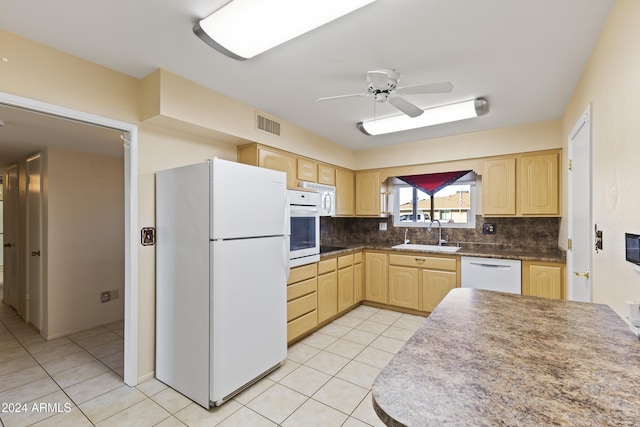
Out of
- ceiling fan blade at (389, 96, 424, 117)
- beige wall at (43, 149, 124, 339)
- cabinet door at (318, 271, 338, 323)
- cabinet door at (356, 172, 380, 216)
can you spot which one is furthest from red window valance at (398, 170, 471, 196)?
beige wall at (43, 149, 124, 339)

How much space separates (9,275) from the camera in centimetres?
424

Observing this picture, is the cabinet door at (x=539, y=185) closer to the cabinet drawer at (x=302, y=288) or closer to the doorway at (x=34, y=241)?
the cabinet drawer at (x=302, y=288)

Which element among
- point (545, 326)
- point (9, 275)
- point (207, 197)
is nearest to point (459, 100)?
point (545, 326)

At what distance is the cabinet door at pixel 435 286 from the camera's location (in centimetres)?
354

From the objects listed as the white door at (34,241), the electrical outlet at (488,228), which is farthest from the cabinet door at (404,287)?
the white door at (34,241)

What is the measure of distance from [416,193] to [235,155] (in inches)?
109

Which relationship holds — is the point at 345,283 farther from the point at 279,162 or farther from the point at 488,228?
the point at 488,228

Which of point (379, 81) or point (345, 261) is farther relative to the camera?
point (345, 261)

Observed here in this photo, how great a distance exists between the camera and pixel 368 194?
14.9 feet

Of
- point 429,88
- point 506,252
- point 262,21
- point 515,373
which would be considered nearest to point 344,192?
point 506,252

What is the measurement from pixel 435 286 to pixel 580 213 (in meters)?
1.75

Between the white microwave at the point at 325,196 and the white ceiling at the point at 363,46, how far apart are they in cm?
117

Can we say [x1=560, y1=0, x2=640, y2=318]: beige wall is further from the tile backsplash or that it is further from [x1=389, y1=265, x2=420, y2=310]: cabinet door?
[x1=389, y1=265, x2=420, y2=310]: cabinet door

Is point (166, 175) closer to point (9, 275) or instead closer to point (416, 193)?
point (416, 193)
